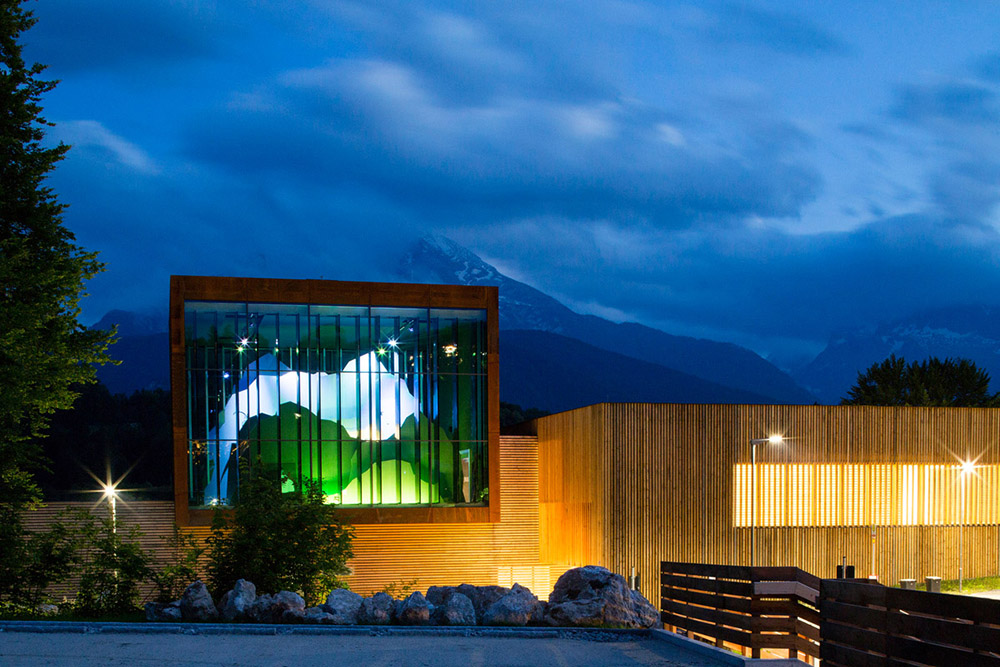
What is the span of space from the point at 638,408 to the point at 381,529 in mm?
7848

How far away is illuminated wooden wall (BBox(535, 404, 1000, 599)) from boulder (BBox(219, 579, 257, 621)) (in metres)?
13.7

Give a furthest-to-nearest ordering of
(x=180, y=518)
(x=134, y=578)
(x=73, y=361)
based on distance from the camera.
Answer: (x=180, y=518) → (x=73, y=361) → (x=134, y=578)

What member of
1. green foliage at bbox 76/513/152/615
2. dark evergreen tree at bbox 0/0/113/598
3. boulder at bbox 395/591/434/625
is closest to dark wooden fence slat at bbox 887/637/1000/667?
boulder at bbox 395/591/434/625

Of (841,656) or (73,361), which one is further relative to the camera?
(73,361)

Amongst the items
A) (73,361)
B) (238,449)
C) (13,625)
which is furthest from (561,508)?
(13,625)

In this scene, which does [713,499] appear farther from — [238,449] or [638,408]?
[238,449]

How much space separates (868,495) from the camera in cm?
2634

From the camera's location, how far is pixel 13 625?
436 inches

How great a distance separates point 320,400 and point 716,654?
57.4 ft

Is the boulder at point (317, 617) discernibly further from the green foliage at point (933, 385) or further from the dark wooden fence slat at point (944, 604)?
the green foliage at point (933, 385)

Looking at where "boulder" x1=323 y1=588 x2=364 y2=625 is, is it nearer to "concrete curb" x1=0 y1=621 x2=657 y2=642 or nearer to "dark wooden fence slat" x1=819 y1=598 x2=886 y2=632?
"concrete curb" x1=0 y1=621 x2=657 y2=642

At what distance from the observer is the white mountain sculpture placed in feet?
81.5

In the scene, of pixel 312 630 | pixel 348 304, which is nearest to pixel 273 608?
pixel 312 630

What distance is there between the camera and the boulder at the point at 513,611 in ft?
40.1
